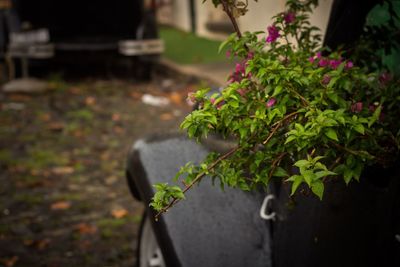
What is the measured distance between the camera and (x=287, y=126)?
56.7 inches

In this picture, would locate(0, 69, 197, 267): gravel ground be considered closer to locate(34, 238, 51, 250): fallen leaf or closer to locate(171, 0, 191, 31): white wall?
locate(34, 238, 51, 250): fallen leaf

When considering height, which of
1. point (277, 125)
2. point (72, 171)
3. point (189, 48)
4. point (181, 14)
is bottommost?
point (189, 48)

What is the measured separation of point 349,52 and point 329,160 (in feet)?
2.03

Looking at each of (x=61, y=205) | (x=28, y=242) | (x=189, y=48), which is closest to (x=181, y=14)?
(x=189, y=48)

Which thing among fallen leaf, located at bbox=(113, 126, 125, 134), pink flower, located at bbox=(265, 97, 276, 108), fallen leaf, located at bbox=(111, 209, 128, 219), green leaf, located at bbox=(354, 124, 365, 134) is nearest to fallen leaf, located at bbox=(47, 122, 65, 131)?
fallen leaf, located at bbox=(113, 126, 125, 134)

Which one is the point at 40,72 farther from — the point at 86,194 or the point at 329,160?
the point at 329,160

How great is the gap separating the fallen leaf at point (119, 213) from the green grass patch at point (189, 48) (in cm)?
566

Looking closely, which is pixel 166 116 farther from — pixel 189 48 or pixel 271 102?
pixel 189 48

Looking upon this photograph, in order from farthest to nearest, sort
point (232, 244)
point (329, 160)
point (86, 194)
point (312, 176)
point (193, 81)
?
point (193, 81) < point (86, 194) < point (232, 244) < point (329, 160) < point (312, 176)

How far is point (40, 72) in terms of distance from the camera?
368 inches

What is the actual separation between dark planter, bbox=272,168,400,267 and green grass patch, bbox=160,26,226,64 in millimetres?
8083

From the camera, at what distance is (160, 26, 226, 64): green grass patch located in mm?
11031

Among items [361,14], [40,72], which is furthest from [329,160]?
[40,72]

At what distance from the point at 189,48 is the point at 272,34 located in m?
11.2
